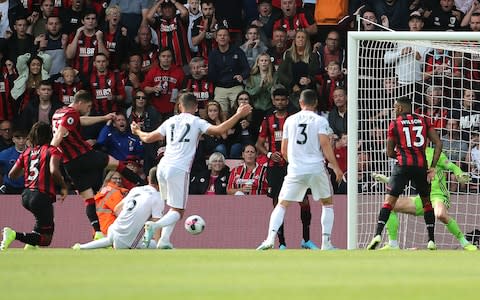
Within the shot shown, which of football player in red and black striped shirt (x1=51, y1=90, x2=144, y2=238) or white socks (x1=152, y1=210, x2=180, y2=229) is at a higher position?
football player in red and black striped shirt (x1=51, y1=90, x2=144, y2=238)

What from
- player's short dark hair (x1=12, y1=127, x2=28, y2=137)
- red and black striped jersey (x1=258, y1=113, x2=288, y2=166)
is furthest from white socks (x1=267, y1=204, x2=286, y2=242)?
player's short dark hair (x1=12, y1=127, x2=28, y2=137)

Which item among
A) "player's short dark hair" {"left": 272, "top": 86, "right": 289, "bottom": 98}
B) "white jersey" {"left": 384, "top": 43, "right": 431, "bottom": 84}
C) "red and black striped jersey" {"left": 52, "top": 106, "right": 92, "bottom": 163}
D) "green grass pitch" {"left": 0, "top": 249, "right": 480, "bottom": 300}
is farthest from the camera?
"player's short dark hair" {"left": 272, "top": 86, "right": 289, "bottom": 98}

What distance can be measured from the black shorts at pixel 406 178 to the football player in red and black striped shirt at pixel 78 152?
3634mm

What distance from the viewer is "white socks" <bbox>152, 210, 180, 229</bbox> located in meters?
14.4

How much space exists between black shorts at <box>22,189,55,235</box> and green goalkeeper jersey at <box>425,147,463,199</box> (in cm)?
480

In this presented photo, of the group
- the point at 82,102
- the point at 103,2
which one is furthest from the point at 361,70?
the point at 103,2

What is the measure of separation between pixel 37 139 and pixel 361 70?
4.93 meters

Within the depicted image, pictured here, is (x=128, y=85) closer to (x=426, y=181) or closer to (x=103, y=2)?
(x=103, y=2)

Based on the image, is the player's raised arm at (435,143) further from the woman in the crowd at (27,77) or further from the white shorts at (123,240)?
the woman in the crowd at (27,77)

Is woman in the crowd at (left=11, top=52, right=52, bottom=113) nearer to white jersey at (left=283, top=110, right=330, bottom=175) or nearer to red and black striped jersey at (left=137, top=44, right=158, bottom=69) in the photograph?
red and black striped jersey at (left=137, top=44, right=158, bottom=69)

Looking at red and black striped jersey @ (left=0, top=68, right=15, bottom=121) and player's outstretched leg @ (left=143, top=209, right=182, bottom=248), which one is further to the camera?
red and black striped jersey @ (left=0, top=68, right=15, bottom=121)

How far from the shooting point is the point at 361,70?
58.5 feet

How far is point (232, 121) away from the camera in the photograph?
46.7 feet

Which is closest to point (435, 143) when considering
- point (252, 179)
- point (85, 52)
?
point (252, 179)
